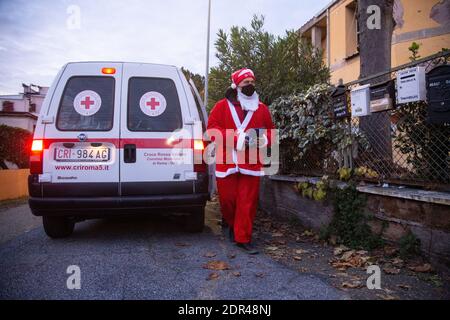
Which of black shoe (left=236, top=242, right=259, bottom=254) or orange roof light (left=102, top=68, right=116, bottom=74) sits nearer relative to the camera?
black shoe (left=236, top=242, right=259, bottom=254)

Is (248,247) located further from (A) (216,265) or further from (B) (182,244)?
(B) (182,244)

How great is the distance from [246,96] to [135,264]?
2.20 m

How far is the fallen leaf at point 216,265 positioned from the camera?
3283 millimetres

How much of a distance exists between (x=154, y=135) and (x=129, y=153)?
34 centimetres

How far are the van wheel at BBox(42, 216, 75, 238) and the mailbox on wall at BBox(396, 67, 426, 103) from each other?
4005 mm

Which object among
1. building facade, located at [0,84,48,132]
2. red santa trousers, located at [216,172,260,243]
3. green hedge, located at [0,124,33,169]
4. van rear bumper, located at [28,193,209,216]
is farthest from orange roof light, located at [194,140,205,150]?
building facade, located at [0,84,48,132]

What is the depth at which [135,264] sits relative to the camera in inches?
133

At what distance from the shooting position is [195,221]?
457cm

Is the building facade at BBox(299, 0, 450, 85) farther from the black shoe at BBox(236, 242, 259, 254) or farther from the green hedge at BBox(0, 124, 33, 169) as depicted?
the green hedge at BBox(0, 124, 33, 169)

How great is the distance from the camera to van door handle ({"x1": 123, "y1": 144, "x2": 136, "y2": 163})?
3.96 metres

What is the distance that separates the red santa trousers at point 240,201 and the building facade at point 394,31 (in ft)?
17.6

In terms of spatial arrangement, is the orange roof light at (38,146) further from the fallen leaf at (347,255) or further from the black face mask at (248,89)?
the fallen leaf at (347,255)

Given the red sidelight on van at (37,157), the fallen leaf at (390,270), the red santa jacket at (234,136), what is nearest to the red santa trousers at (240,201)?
the red santa jacket at (234,136)

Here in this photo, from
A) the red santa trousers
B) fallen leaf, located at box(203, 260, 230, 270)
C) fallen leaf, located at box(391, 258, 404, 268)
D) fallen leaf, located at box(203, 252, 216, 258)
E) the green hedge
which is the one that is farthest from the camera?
the green hedge
